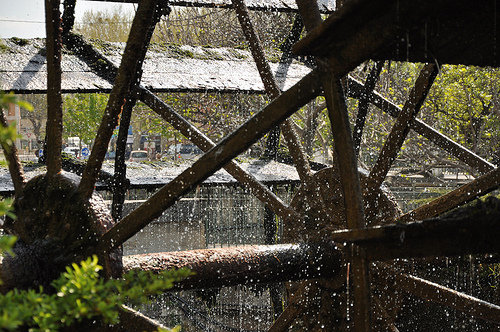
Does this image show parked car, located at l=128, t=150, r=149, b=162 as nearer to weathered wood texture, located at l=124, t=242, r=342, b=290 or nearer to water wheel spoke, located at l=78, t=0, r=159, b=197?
weathered wood texture, located at l=124, t=242, r=342, b=290

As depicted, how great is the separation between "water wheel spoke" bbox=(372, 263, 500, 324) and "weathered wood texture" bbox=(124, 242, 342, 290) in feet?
1.93

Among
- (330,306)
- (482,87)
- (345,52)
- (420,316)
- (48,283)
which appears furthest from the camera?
(482,87)

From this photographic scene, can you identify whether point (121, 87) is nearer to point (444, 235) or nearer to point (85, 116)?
point (444, 235)

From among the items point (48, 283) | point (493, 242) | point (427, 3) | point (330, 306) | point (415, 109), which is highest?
point (427, 3)

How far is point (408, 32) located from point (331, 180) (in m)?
2.53

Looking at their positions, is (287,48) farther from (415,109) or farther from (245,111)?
(245,111)

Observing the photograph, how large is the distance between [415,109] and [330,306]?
171 centimetres

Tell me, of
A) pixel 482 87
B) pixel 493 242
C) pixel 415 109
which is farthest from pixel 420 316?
pixel 482 87

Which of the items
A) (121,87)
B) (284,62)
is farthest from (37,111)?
(121,87)

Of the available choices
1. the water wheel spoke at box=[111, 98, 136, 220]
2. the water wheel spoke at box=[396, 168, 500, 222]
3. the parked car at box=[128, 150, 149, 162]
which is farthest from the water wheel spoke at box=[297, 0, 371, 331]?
the parked car at box=[128, 150, 149, 162]

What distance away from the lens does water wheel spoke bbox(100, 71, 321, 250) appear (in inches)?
108

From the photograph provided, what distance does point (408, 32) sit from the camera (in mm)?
2314

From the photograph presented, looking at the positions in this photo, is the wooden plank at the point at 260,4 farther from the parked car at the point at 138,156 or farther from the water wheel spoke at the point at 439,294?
the parked car at the point at 138,156

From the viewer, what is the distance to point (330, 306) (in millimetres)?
4535
